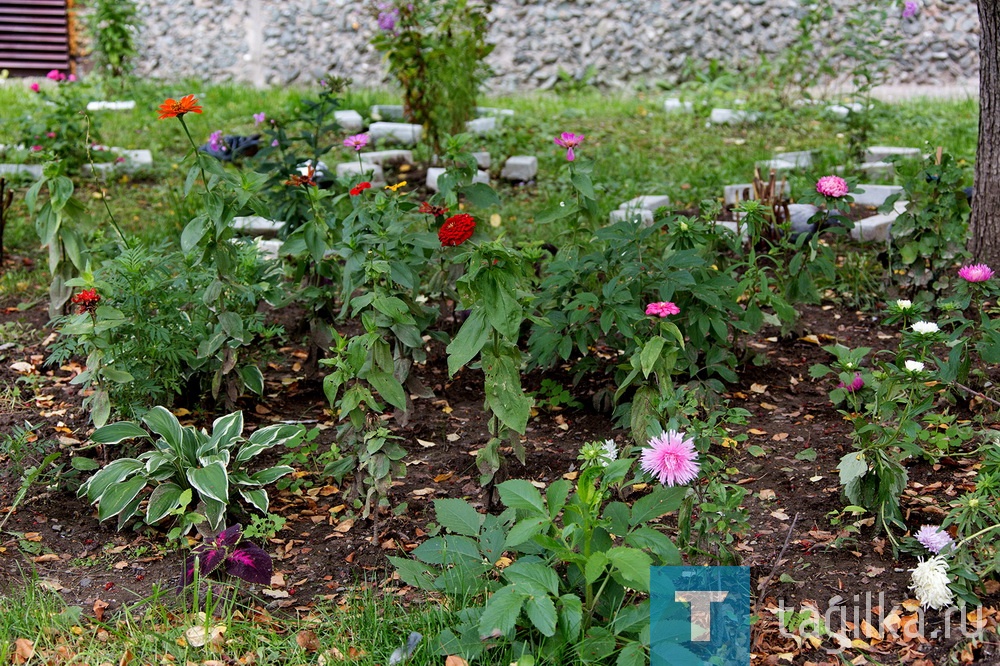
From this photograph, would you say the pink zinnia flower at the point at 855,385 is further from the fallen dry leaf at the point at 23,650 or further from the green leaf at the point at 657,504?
the fallen dry leaf at the point at 23,650

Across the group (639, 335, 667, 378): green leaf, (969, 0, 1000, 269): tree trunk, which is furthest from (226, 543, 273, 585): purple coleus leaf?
(969, 0, 1000, 269): tree trunk

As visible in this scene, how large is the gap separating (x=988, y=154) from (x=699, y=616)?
8.09 feet

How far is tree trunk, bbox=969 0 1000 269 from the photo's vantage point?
380 centimetres

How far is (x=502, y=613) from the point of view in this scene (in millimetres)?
2098

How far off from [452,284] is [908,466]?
1676mm

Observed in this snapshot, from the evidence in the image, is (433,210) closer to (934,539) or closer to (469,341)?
(469,341)

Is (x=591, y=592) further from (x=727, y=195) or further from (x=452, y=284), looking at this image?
(x=727, y=195)

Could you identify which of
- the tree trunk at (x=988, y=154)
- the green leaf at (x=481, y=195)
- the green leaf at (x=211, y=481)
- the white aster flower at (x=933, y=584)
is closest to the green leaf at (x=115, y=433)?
the green leaf at (x=211, y=481)

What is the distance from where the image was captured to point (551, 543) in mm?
2229

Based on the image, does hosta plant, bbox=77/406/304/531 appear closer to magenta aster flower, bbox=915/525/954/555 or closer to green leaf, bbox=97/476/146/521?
green leaf, bbox=97/476/146/521

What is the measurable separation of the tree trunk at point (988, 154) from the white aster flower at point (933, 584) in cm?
192

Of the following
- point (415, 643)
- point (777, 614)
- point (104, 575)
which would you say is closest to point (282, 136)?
point (104, 575)

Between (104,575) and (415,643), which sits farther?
(104,575)

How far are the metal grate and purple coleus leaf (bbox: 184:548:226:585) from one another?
10.7 metres
